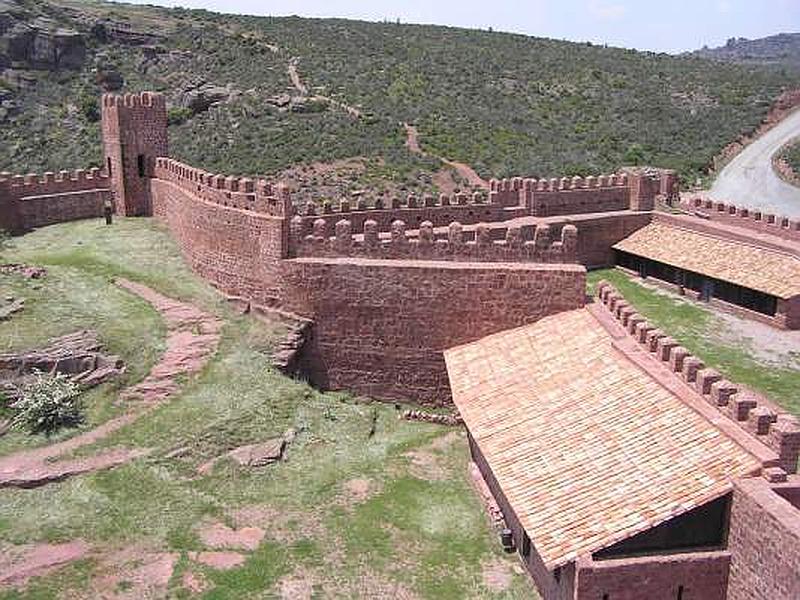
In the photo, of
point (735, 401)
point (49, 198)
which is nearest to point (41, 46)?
point (49, 198)

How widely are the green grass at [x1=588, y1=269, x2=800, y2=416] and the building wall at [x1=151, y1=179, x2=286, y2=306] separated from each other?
11.8 m

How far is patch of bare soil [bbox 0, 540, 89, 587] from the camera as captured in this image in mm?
13469

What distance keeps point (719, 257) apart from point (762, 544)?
63.1 feet

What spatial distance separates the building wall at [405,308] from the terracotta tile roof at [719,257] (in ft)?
29.5

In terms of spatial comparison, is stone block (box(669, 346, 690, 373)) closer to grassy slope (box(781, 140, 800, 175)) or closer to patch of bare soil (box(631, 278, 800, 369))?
patch of bare soil (box(631, 278, 800, 369))

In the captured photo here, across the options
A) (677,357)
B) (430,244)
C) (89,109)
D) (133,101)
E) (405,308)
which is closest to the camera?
(677,357)

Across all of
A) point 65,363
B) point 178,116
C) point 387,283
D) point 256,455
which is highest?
point 178,116

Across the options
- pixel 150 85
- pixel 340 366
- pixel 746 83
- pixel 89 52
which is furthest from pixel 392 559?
pixel 746 83

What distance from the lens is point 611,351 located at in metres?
17.6

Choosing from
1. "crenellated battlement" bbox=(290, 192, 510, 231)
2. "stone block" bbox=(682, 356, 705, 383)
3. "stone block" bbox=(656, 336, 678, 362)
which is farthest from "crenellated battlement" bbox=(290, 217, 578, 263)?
"stone block" bbox=(682, 356, 705, 383)

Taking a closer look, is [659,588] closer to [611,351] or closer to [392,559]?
[392,559]

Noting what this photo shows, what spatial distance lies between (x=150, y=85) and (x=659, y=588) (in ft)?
190

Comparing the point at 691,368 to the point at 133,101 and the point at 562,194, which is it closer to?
the point at 562,194

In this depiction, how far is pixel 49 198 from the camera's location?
3097cm
